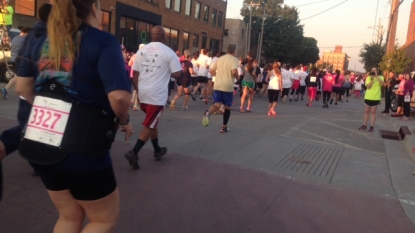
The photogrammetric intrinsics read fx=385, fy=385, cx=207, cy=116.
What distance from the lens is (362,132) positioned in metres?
10.5

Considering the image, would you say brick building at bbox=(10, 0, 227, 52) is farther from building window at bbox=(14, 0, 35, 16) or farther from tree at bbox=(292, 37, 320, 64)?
tree at bbox=(292, 37, 320, 64)

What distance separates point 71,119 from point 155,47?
3492 mm

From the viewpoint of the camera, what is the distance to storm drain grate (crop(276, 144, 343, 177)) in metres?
6.05

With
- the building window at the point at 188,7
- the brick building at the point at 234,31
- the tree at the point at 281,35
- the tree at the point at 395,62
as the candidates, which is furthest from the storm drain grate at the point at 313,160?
the tree at the point at 281,35

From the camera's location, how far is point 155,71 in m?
5.27

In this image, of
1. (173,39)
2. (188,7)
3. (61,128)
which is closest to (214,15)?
(188,7)

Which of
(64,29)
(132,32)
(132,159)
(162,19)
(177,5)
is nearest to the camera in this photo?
(64,29)

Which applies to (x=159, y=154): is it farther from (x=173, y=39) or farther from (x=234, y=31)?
(x=234, y=31)

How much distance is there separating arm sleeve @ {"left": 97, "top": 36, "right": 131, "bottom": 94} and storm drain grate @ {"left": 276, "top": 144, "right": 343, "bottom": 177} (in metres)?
4.46

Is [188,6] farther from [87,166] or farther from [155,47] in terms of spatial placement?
[87,166]

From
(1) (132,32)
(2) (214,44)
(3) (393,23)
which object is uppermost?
(3) (393,23)

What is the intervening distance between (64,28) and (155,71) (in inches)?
130

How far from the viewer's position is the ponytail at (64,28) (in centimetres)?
196


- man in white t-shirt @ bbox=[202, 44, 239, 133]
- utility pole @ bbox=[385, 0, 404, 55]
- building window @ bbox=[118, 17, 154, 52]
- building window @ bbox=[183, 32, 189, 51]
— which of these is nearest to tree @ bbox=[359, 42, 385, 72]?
utility pole @ bbox=[385, 0, 404, 55]
